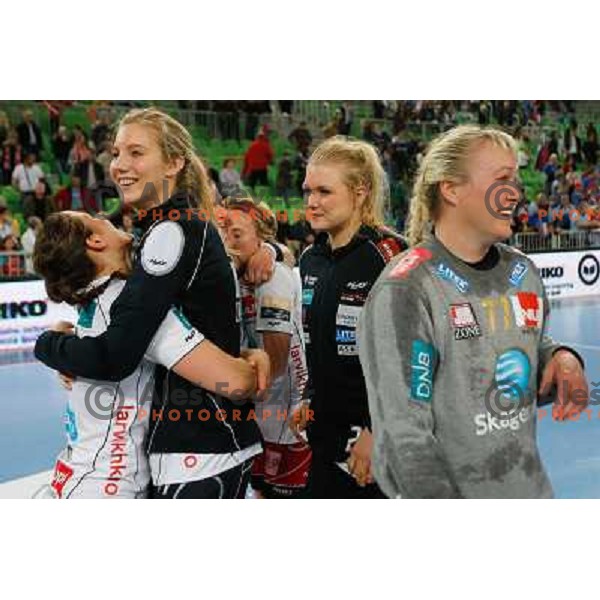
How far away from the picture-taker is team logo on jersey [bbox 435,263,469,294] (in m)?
1.66

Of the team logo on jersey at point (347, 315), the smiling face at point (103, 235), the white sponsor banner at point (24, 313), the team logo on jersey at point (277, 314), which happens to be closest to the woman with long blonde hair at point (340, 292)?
the team logo on jersey at point (347, 315)

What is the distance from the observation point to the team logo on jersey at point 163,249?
6.12 feet

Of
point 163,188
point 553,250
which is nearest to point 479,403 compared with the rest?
point 163,188

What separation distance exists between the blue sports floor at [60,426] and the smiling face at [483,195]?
1032mm

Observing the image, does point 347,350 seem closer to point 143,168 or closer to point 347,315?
point 347,315

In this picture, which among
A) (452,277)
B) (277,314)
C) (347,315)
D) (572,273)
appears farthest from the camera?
(572,273)

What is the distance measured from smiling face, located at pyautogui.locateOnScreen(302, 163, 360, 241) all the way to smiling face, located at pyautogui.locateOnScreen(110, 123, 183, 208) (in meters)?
0.49

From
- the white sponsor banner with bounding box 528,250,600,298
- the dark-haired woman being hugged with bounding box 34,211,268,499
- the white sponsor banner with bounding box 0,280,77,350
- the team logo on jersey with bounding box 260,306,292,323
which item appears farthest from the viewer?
the white sponsor banner with bounding box 528,250,600,298

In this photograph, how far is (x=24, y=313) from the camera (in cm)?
536

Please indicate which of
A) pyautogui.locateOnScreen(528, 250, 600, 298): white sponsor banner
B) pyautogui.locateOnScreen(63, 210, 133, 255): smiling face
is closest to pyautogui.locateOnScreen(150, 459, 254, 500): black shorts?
pyautogui.locateOnScreen(63, 210, 133, 255): smiling face

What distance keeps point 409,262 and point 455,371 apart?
9.2 inches

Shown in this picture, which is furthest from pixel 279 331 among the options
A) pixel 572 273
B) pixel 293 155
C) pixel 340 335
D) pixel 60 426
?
pixel 572 273

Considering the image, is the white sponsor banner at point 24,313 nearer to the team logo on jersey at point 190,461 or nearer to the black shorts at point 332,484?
the black shorts at point 332,484

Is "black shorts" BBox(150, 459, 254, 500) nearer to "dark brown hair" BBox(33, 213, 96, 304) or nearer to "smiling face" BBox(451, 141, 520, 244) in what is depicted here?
"dark brown hair" BBox(33, 213, 96, 304)
